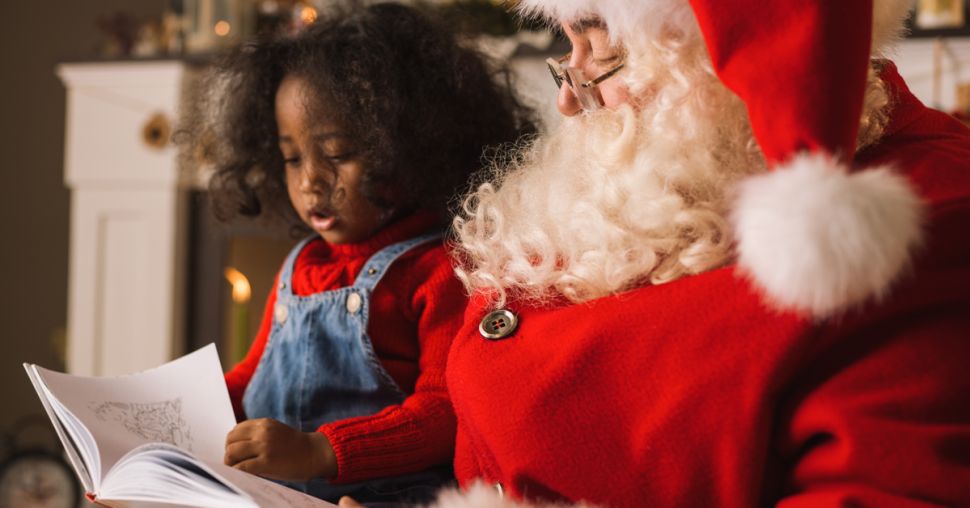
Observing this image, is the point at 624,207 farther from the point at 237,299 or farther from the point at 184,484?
the point at 237,299

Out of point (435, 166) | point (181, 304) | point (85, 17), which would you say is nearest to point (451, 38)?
point (435, 166)

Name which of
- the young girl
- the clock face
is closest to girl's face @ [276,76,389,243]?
the young girl

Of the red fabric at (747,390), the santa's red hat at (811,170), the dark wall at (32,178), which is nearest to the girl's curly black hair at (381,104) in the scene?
the red fabric at (747,390)

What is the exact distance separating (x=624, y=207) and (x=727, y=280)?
12 centimetres

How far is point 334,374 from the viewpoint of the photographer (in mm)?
1062

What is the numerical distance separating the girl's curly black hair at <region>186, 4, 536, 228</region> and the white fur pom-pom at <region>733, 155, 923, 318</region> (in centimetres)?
57

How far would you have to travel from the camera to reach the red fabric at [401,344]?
37.9 inches

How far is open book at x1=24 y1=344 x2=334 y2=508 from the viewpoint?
739 mm

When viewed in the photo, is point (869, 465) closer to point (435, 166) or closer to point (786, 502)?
point (786, 502)

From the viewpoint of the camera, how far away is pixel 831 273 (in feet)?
1.93

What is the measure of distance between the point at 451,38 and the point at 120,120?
140cm

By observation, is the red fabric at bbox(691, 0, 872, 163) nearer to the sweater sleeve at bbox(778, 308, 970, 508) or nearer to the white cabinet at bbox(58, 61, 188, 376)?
the sweater sleeve at bbox(778, 308, 970, 508)

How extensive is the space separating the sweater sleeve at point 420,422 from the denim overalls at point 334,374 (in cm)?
4

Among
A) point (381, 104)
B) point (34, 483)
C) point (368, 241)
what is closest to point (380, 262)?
point (368, 241)
